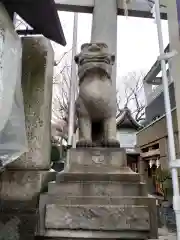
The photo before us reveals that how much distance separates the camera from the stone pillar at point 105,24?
5051 millimetres

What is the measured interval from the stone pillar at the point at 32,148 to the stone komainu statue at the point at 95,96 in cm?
43

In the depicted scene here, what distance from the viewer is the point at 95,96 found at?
237 cm

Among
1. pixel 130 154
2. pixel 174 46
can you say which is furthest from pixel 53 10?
pixel 130 154

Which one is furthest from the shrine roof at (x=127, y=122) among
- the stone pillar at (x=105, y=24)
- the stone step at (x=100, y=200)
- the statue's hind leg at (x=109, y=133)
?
the stone step at (x=100, y=200)

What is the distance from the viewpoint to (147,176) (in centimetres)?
945

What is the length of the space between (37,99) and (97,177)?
1.18 m

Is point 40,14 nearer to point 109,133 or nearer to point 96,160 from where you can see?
point 109,133

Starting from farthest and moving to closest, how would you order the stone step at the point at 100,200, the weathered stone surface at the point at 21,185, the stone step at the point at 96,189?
the weathered stone surface at the point at 21,185
the stone step at the point at 96,189
the stone step at the point at 100,200

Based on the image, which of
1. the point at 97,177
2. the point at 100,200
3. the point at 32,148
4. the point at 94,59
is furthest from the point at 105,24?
the point at 100,200

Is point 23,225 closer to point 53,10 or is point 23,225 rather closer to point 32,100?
point 32,100

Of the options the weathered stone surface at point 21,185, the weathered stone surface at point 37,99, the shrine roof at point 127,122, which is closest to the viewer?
the weathered stone surface at point 21,185

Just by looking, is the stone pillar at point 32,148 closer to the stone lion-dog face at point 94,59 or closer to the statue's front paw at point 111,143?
the stone lion-dog face at point 94,59

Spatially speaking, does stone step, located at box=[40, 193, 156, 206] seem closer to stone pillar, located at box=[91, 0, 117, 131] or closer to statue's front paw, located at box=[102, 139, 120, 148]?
statue's front paw, located at box=[102, 139, 120, 148]

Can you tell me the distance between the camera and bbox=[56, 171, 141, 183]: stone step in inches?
81.4
